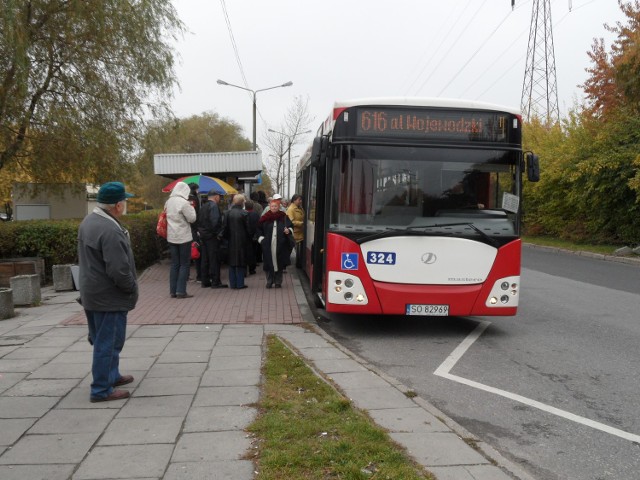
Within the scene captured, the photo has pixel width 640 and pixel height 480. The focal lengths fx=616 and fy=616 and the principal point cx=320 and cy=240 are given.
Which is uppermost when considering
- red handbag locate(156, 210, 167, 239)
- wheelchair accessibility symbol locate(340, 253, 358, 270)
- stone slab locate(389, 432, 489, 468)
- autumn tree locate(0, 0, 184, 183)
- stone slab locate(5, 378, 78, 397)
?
autumn tree locate(0, 0, 184, 183)

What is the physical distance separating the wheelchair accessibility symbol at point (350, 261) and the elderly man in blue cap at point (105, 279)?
3.15 metres

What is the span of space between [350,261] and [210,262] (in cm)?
464

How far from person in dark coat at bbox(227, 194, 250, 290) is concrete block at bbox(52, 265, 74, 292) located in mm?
2993

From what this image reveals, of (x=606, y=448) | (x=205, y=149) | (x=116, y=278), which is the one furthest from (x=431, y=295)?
(x=205, y=149)

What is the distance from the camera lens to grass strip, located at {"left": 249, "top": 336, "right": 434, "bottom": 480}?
3.61m

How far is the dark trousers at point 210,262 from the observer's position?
11430 mm

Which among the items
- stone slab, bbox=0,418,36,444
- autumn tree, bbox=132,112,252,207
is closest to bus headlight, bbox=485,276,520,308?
stone slab, bbox=0,418,36,444

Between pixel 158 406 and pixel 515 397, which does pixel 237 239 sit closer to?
pixel 158 406

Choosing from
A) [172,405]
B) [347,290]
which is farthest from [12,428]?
[347,290]

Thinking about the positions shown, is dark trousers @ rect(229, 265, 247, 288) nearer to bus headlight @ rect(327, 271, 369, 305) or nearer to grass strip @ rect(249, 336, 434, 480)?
bus headlight @ rect(327, 271, 369, 305)

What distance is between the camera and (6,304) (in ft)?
29.1

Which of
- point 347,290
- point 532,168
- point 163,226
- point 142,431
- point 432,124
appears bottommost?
point 142,431

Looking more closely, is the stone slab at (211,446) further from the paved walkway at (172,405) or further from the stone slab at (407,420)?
the stone slab at (407,420)

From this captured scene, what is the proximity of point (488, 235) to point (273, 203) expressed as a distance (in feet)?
15.7
